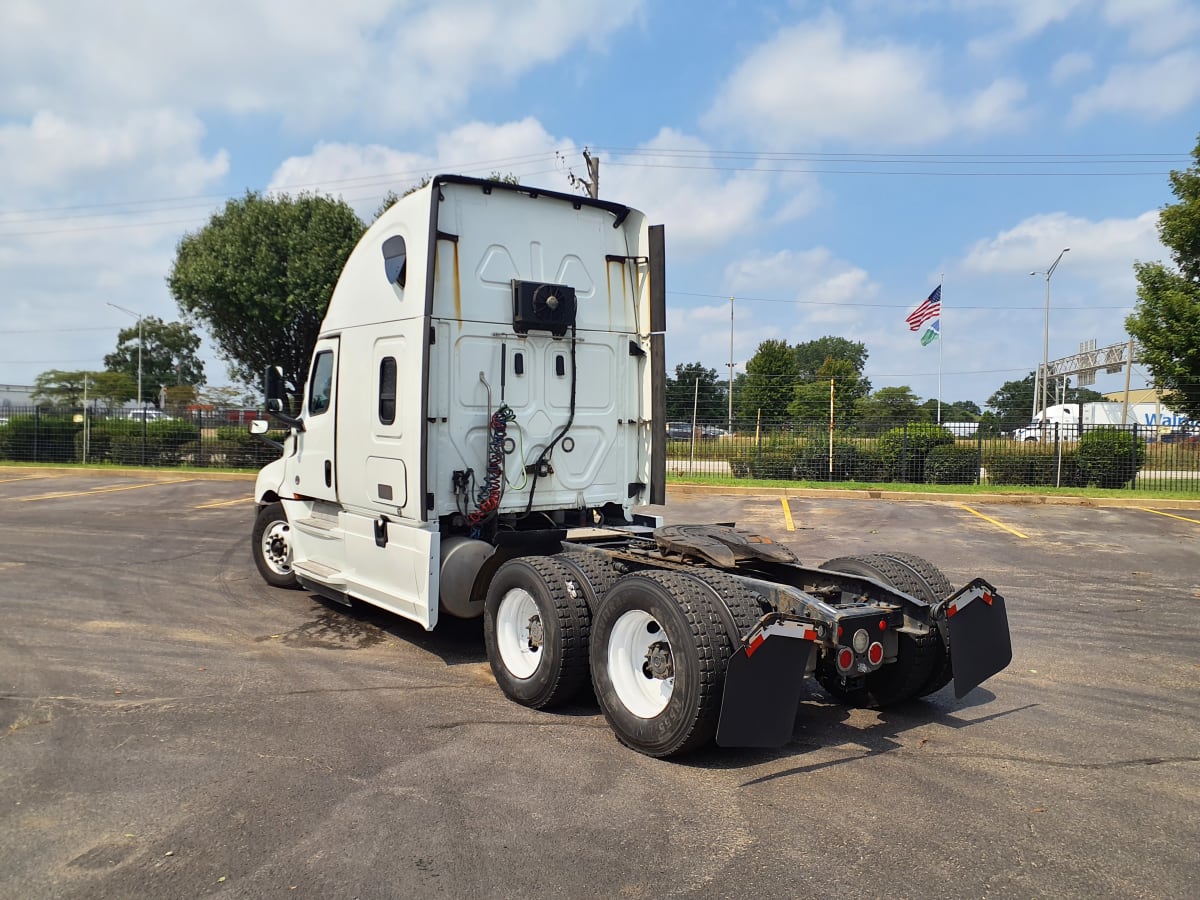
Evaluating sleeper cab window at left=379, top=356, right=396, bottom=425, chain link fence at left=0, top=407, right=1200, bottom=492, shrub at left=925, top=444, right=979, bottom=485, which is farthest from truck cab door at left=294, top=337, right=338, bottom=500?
shrub at left=925, top=444, right=979, bottom=485

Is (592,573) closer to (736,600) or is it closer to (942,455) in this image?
(736,600)

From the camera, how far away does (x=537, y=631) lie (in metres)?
5.55

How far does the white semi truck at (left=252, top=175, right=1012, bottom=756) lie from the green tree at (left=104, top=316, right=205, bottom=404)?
276 ft

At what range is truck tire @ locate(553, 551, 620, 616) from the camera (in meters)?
5.27

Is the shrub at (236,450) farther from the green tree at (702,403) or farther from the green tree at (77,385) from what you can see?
the green tree at (77,385)

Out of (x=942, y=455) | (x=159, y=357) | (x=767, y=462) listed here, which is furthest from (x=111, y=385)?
(x=942, y=455)

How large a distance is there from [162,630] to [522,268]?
426 centimetres

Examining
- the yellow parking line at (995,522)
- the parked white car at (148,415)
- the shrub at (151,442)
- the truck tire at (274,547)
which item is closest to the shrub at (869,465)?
the yellow parking line at (995,522)

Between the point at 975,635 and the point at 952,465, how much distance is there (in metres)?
18.6

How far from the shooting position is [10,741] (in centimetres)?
477

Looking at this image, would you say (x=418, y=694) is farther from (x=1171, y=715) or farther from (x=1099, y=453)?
(x=1099, y=453)


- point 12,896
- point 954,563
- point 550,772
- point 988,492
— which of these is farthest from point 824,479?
point 12,896

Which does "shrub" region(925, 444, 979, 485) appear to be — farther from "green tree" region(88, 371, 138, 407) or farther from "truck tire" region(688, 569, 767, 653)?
"green tree" region(88, 371, 138, 407)

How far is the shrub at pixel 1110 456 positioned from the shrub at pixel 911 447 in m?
3.13
